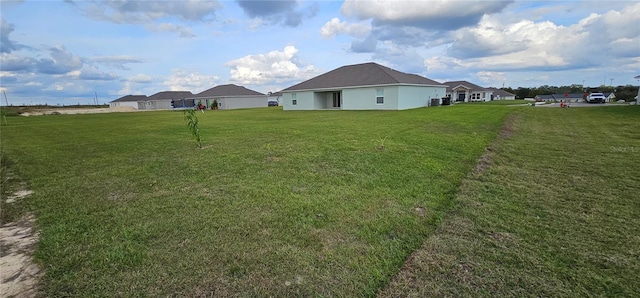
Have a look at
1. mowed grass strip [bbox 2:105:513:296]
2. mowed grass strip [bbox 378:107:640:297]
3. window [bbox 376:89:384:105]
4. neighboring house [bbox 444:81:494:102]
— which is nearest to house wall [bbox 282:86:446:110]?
window [bbox 376:89:384:105]

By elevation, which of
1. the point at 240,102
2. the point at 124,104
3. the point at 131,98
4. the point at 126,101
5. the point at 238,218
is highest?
the point at 131,98

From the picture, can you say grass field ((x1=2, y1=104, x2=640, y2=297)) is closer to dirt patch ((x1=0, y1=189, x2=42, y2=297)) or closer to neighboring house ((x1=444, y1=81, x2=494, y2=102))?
dirt patch ((x1=0, y1=189, x2=42, y2=297))

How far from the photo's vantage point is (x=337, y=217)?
4023 millimetres

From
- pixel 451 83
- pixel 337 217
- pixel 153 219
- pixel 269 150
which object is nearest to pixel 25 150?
pixel 269 150

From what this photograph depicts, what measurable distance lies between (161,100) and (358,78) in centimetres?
5267

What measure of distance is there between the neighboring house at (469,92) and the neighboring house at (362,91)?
23211 mm

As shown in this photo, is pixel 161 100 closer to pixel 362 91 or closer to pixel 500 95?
pixel 362 91

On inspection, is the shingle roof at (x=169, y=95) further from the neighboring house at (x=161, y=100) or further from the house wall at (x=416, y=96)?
the house wall at (x=416, y=96)

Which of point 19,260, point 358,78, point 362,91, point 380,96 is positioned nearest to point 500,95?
point 358,78

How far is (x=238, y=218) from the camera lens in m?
4.03

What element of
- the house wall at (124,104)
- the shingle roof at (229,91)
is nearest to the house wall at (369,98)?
the shingle roof at (229,91)

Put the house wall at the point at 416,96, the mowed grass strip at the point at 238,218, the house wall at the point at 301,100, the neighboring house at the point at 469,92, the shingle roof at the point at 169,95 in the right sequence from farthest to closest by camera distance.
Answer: the shingle roof at the point at 169,95
the neighboring house at the point at 469,92
the house wall at the point at 301,100
the house wall at the point at 416,96
the mowed grass strip at the point at 238,218

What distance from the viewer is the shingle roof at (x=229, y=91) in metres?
53.1

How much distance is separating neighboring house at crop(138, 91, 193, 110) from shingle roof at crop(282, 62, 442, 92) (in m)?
42.7
